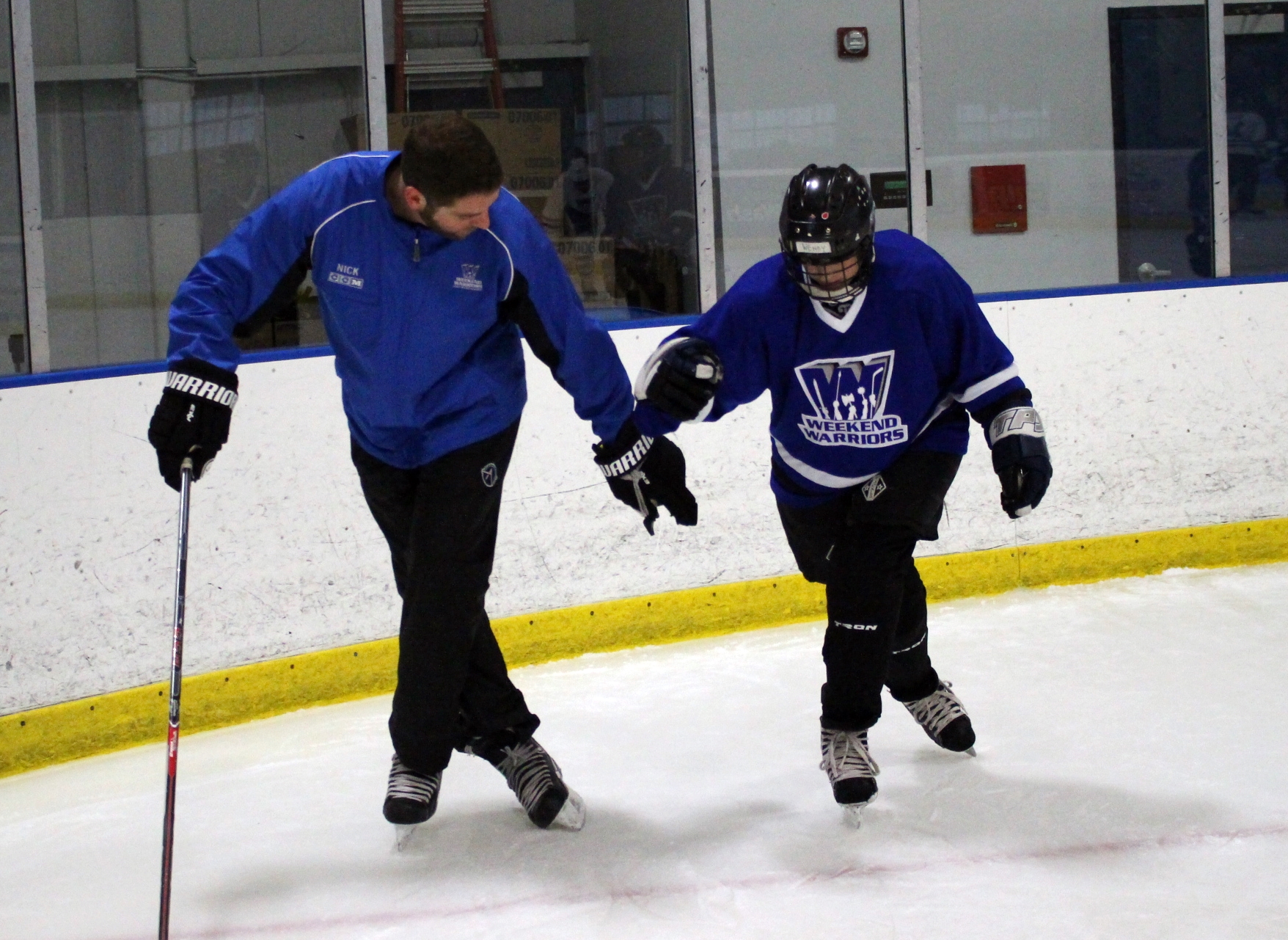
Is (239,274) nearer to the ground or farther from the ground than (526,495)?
farther from the ground

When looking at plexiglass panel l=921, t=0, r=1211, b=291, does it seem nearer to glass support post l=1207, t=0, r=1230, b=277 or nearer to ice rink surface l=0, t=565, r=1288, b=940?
glass support post l=1207, t=0, r=1230, b=277

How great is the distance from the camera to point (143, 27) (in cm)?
339

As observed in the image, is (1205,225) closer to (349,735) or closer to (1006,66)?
(1006,66)

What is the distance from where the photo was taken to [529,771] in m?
2.35

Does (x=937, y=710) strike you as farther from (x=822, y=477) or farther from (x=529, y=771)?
(x=529, y=771)

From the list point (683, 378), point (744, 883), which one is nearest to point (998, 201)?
point (683, 378)

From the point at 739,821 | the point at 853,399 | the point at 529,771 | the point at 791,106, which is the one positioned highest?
the point at 791,106

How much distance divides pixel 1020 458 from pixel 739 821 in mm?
794

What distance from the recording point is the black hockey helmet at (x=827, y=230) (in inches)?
80.7

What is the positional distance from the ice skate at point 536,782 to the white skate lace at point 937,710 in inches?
26.1

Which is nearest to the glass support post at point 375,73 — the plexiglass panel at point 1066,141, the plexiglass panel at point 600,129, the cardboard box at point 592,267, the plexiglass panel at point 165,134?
the plexiglass panel at point 165,134

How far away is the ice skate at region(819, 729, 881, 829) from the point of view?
2.26 metres

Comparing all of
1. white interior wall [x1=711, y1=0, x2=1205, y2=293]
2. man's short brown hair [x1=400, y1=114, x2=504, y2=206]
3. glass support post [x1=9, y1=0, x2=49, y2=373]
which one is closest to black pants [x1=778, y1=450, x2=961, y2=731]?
man's short brown hair [x1=400, y1=114, x2=504, y2=206]

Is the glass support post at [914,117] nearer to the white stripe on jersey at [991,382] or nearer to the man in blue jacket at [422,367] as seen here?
the white stripe on jersey at [991,382]
